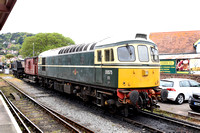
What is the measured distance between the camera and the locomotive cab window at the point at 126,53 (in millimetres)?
7867

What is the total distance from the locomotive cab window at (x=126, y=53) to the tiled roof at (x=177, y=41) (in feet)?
58.3

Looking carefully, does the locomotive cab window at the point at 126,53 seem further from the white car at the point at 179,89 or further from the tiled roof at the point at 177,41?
the tiled roof at the point at 177,41

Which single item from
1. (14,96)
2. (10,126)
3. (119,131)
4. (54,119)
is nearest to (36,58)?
(14,96)

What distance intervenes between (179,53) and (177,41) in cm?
572

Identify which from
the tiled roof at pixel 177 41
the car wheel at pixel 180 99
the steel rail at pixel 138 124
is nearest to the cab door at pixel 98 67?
the steel rail at pixel 138 124

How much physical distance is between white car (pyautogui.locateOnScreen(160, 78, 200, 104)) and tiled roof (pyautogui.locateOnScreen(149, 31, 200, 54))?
12.5 meters

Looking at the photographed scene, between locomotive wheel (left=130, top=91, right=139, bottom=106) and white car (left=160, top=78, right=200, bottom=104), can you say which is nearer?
locomotive wheel (left=130, top=91, right=139, bottom=106)

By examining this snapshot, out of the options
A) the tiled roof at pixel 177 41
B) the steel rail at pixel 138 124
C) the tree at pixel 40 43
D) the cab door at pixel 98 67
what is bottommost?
the steel rail at pixel 138 124

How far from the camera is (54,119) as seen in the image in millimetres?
8742

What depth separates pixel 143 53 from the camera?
820 cm

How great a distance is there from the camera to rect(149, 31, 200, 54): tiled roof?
2383 cm

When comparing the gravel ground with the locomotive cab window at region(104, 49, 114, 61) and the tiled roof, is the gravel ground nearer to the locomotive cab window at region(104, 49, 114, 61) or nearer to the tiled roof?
the locomotive cab window at region(104, 49, 114, 61)

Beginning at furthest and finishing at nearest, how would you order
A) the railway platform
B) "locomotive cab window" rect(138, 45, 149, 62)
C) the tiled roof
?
the tiled roof
"locomotive cab window" rect(138, 45, 149, 62)
the railway platform

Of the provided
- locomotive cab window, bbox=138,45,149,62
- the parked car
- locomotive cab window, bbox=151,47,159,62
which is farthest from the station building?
locomotive cab window, bbox=138,45,149,62
